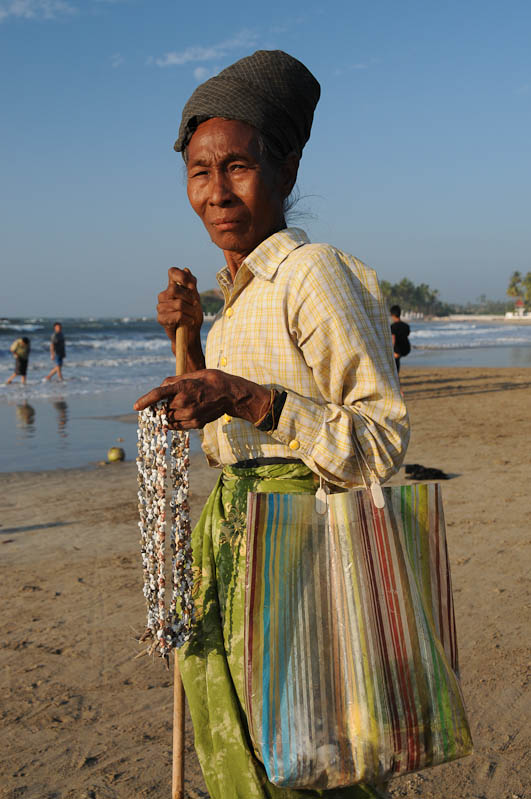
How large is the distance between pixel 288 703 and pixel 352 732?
135 millimetres

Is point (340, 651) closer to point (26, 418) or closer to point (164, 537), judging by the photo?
point (164, 537)

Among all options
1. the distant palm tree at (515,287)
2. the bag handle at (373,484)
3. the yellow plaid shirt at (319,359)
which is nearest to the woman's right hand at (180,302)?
the yellow plaid shirt at (319,359)

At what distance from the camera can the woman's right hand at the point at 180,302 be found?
1906 mm

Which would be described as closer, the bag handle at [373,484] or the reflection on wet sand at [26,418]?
the bag handle at [373,484]

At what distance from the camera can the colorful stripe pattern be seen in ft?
4.61

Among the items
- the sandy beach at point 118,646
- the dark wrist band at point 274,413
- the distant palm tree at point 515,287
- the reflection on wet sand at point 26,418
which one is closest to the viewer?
the dark wrist band at point 274,413

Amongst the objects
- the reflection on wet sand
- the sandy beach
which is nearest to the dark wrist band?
the sandy beach

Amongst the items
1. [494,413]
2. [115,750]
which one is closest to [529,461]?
[494,413]

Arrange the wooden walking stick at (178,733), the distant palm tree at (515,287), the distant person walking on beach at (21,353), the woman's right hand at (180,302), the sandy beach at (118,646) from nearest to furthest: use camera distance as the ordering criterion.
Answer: the wooden walking stick at (178,733) < the woman's right hand at (180,302) < the sandy beach at (118,646) < the distant person walking on beach at (21,353) < the distant palm tree at (515,287)

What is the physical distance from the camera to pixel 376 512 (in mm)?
1444

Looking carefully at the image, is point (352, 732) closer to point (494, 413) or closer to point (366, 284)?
point (366, 284)

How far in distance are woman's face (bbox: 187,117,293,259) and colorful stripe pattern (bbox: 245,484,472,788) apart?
0.68m

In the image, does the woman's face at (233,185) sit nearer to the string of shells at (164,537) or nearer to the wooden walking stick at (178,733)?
the wooden walking stick at (178,733)

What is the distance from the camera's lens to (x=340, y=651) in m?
1.44
